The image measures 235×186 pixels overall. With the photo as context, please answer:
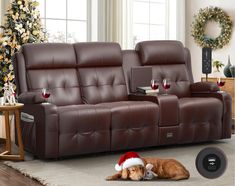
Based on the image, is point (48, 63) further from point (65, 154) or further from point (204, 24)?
point (204, 24)

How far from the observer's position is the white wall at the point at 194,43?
7.23 m

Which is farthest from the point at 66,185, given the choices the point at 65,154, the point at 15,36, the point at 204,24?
the point at 204,24

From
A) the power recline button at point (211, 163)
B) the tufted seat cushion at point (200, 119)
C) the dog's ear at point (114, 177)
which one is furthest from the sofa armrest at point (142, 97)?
Answer: the power recline button at point (211, 163)

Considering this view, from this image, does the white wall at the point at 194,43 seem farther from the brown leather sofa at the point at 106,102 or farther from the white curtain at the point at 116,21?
the brown leather sofa at the point at 106,102

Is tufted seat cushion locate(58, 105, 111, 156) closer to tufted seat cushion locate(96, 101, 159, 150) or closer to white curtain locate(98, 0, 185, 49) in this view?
tufted seat cushion locate(96, 101, 159, 150)

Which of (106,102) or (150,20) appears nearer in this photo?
(106,102)

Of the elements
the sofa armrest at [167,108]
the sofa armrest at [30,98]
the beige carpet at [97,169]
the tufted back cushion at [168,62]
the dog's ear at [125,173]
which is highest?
the tufted back cushion at [168,62]

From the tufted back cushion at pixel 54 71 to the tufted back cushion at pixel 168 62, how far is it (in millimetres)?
890

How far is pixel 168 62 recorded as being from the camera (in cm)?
550

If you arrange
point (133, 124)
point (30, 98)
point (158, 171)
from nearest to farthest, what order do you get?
1. point (158, 171)
2. point (30, 98)
3. point (133, 124)

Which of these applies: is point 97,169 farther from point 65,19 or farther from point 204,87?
point 65,19

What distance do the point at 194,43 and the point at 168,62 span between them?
2.45 meters

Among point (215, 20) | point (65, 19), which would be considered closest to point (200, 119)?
point (65, 19)

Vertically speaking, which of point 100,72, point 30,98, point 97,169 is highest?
point 100,72
